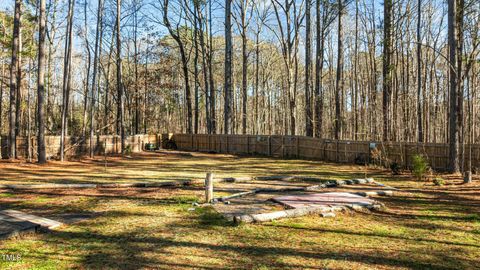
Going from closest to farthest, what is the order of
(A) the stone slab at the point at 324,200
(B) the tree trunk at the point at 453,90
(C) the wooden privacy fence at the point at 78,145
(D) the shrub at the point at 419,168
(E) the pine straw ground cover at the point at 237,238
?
(E) the pine straw ground cover at the point at 237,238 → (A) the stone slab at the point at 324,200 → (D) the shrub at the point at 419,168 → (B) the tree trunk at the point at 453,90 → (C) the wooden privacy fence at the point at 78,145

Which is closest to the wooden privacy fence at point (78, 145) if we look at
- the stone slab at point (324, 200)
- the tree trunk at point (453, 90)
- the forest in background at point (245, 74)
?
the forest in background at point (245, 74)

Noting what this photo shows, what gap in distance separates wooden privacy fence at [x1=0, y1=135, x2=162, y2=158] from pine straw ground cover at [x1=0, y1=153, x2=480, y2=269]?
11.3 meters

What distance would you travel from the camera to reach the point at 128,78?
109ft

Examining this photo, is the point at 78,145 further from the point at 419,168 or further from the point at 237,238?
the point at 237,238

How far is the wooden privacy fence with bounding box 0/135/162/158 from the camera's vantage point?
17.6 metres

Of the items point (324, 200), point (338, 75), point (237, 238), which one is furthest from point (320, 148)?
point (237, 238)

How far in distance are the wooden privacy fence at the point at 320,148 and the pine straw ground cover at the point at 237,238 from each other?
5800mm

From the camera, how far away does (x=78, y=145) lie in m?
20.0

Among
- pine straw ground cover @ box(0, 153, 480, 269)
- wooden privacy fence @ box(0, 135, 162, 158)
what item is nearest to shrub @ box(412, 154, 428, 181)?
pine straw ground cover @ box(0, 153, 480, 269)

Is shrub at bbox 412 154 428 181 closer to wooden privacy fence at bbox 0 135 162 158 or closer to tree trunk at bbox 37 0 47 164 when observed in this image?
tree trunk at bbox 37 0 47 164

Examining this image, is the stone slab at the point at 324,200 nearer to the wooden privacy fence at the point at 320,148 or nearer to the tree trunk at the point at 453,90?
the tree trunk at the point at 453,90

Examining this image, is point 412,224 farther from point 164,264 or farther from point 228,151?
point 228,151

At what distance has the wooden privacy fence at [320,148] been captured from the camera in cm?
1306

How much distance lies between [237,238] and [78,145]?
17631 millimetres
